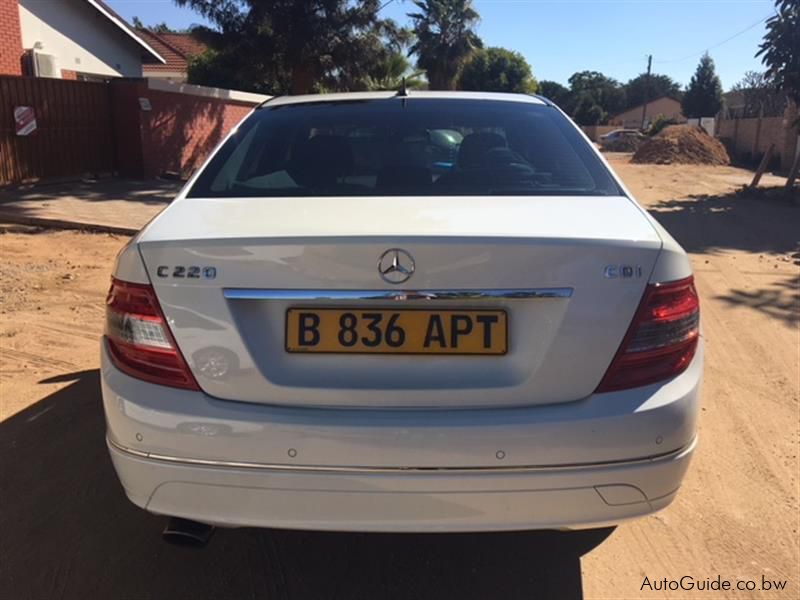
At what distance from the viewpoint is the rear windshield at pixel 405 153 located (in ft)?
8.55

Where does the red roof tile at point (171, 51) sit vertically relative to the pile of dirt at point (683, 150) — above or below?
above

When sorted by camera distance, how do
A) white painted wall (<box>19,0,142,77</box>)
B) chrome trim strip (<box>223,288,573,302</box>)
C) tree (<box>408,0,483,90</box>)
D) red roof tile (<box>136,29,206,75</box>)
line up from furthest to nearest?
tree (<box>408,0,483,90</box>) < red roof tile (<box>136,29,206,75</box>) < white painted wall (<box>19,0,142,77</box>) < chrome trim strip (<box>223,288,573,302</box>)

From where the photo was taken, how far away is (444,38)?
45.2 meters

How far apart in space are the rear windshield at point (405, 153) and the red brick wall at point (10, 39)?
15013 millimetres

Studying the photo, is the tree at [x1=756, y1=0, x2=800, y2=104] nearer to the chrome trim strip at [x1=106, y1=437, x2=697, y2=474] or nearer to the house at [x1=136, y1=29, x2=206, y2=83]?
the chrome trim strip at [x1=106, y1=437, x2=697, y2=474]

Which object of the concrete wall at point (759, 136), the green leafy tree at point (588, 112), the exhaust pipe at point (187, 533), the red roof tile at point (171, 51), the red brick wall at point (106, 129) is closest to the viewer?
the exhaust pipe at point (187, 533)

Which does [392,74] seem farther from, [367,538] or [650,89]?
[650,89]

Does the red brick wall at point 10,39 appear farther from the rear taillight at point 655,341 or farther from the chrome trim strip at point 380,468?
the rear taillight at point 655,341

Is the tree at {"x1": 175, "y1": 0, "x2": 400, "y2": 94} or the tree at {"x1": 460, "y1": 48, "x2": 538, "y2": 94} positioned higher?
the tree at {"x1": 460, "y1": 48, "x2": 538, "y2": 94}

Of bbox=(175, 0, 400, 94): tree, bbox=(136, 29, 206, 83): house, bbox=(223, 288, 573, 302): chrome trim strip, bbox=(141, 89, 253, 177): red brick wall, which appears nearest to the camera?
bbox=(223, 288, 573, 302): chrome trim strip

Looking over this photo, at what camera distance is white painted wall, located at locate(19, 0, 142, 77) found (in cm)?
1677

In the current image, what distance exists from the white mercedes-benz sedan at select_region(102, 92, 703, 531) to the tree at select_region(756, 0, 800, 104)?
57.1 feet

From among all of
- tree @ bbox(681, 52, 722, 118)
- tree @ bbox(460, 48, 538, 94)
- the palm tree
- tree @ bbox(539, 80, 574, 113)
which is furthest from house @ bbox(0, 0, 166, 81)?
tree @ bbox(539, 80, 574, 113)

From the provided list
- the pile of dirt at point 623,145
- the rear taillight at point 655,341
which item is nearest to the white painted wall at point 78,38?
the rear taillight at point 655,341
